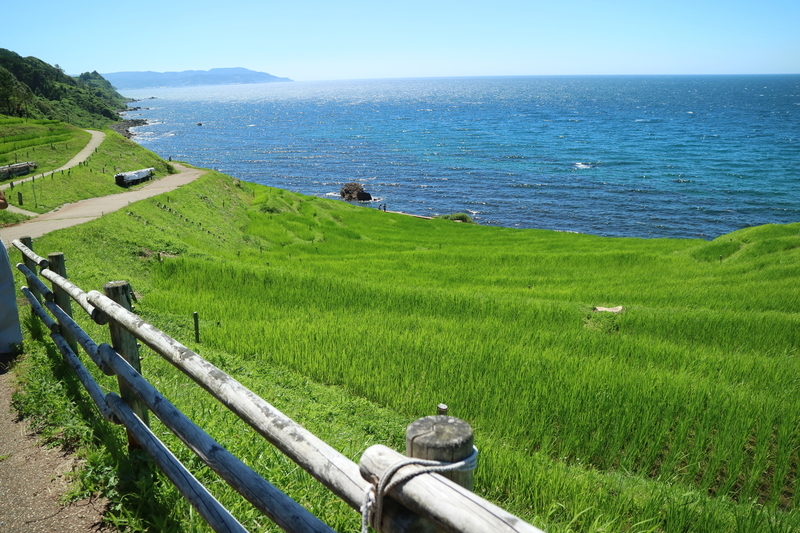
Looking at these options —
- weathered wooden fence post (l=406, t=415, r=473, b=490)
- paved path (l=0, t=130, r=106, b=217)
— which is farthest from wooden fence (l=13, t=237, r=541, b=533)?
paved path (l=0, t=130, r=106, b=217)

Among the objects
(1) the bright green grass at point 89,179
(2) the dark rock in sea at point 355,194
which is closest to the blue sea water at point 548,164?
(2) the dark rock in sea at point 355,194

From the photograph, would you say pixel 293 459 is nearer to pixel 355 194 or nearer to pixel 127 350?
pixel 127 350

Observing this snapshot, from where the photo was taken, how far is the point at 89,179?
28344mm

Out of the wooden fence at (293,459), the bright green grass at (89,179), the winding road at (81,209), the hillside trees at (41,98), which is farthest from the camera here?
the hillside trees at (41,98)

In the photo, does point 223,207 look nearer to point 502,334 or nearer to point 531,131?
point 502,334

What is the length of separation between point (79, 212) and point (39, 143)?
20790 mm

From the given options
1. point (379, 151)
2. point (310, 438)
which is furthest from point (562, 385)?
point (379, 151)

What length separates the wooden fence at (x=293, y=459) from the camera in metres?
1.92

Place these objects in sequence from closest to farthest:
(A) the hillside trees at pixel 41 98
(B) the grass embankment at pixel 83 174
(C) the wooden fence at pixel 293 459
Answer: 1. (C) the wooden fence at pixel 293 459
2. (B) the grass embankment at pixel 83 174
3. (A) the hillside trees at pixel 41 98

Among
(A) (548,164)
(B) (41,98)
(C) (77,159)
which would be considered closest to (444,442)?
(C) (77,159)

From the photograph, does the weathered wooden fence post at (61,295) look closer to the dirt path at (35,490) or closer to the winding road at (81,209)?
the dirt path at (35,490)

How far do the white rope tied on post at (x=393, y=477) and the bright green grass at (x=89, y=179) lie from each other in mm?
24519

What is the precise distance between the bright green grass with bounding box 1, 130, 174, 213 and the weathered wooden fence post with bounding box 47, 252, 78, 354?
17836 millimetres

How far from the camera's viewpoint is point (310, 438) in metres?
2.64
